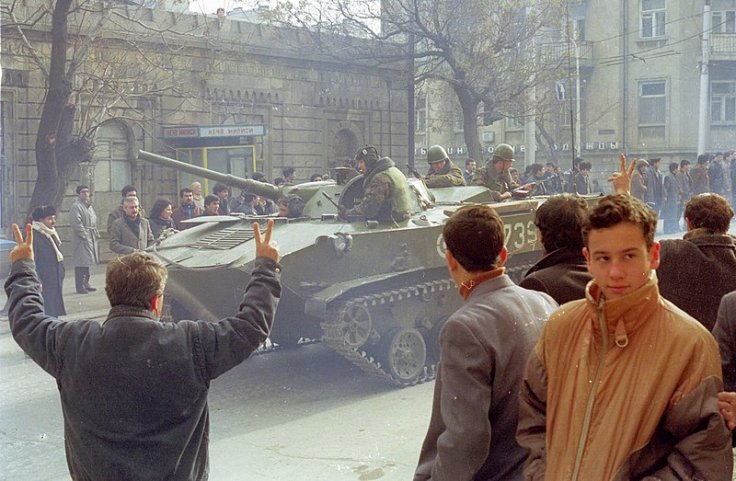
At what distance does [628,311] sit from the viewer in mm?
2322

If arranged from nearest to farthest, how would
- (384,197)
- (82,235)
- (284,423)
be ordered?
(284,423)
(384,197)
(82,235)

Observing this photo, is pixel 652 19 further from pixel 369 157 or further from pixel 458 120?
pixel 458 120

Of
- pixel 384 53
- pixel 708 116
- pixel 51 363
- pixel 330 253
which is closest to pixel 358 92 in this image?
pixel 384 53

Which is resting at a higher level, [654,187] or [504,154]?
[504,154]

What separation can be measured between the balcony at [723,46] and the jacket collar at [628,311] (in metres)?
10.0

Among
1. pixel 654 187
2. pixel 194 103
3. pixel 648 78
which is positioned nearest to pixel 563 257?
pixel 648 78

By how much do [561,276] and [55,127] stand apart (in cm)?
1033

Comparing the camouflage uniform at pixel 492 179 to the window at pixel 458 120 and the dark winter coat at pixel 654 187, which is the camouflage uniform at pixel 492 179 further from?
the window at pixel 458 120

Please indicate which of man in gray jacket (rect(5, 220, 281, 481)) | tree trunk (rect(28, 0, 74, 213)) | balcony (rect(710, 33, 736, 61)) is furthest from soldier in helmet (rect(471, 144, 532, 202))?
man in gray jacket (rect(5, 220, 281, 481))

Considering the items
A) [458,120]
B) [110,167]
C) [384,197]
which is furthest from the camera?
[458,120]

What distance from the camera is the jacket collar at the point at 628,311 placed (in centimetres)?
232

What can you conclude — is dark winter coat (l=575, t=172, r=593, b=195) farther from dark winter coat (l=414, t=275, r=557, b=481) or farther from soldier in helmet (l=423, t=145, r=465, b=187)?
dark winter coat (l=414, t=275, r=557, b=481)

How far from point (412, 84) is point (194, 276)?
26.8 feet

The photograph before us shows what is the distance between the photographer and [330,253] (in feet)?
25.1
